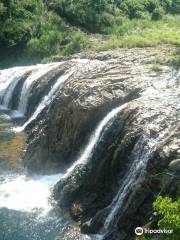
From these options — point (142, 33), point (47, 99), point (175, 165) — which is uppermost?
point (175, 165)

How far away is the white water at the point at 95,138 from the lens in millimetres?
19500

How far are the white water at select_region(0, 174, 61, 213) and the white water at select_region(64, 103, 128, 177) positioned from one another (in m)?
1.10

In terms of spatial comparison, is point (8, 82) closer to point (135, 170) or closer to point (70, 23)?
point (70, 23)

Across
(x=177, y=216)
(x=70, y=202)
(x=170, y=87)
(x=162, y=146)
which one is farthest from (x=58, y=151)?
(x=177, y=216)

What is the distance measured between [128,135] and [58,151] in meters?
5.03

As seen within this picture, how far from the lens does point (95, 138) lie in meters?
20.0

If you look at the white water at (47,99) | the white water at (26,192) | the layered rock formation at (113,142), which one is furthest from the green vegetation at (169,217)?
the white water at (47,99)

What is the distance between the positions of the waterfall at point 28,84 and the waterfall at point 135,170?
13872 millimetres

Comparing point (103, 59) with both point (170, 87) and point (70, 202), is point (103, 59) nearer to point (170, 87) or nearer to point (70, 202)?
point (170, 87)

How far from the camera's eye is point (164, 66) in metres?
24.1

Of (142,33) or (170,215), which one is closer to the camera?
(170,215)

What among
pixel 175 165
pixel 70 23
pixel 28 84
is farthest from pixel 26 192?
pixel 70 23

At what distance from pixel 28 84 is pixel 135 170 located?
1550 centimetres

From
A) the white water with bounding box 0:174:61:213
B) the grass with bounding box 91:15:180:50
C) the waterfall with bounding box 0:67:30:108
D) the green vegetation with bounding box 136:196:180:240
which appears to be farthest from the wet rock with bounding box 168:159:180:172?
the waterfall with bounding box 0:67:30:108
